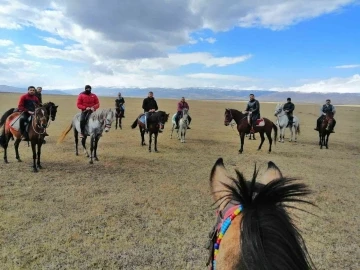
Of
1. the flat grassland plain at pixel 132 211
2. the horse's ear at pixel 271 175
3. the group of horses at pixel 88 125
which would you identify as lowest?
the flat grassland plain at pixel 132 211

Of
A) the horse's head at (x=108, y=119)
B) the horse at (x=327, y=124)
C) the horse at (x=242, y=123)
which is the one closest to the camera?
the horse's head at (x=108, y=119)

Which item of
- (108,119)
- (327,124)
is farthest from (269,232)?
(327,124)

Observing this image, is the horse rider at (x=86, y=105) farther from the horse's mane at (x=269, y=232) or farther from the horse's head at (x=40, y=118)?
the horse's mane at (x=269, y=232)

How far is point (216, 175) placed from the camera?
2107mm

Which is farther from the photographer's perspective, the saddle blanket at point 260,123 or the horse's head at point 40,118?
the saddle blanket at point 260,123

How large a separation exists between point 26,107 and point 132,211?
20.6ft

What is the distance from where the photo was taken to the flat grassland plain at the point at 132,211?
477cm

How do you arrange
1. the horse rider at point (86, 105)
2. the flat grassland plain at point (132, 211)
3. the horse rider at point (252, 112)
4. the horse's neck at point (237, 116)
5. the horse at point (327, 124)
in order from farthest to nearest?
the horse at point (327, 124) < the horse's neck at point (237, 116) < the horse rider at point (252, 112) < the horse rider at point (86, 105) < the flat grassland plain at point (132, 211)

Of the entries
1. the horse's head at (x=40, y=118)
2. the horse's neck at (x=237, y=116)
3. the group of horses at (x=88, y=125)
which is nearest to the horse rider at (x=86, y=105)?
the group of horses at (x=88, y=125)

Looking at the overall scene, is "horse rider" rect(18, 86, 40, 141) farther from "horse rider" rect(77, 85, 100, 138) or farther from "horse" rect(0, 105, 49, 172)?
"horse rider" rect(77, 85, 100, 138)

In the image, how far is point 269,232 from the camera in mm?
1183

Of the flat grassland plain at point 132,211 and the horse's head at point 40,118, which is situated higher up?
the horse's head at point 40,118

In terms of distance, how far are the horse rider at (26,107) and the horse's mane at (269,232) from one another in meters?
9.87

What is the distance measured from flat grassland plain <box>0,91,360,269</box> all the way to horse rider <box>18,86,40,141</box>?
4.11ft
